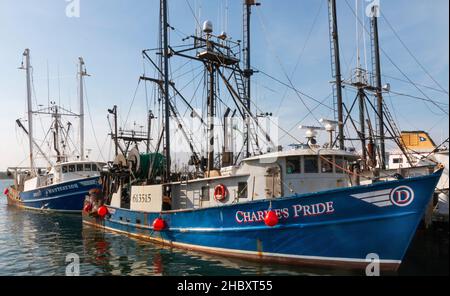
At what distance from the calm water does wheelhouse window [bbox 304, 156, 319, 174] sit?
3.05 metres

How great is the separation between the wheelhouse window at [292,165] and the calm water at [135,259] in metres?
2.97

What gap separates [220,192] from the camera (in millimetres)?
12328

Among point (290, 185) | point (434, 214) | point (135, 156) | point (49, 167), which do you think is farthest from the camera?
point (49, 167)

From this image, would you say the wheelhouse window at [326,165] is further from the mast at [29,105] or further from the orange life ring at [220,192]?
the mast at [29,105]

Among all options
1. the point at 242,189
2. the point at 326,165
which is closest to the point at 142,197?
the point at 242,189

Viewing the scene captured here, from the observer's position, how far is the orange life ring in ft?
40.2

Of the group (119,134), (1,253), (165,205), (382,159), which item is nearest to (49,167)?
(119,134)

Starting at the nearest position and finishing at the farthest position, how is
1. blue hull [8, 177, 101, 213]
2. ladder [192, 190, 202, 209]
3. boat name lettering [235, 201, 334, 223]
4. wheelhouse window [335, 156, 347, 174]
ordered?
boat name lettering [235, 201, 334, 223] → wheelhouse window [335, 156, 347, 174] → ladder [192, 190, 202, 209] → blue hull [8, 177, 101, 213]

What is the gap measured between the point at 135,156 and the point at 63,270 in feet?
25.1

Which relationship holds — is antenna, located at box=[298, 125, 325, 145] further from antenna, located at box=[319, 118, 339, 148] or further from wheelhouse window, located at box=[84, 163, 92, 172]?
wheelhouse window, located at box=[84, 163, 92, 172]

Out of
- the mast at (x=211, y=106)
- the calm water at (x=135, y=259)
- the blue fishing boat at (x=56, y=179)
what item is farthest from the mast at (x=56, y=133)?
the mast at (x=211, y=106)

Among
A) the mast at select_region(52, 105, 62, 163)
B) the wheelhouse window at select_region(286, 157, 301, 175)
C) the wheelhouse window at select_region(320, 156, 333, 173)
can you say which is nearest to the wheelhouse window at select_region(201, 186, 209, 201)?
the wheelhouse window at select_region(286, 157, 301, 175)
